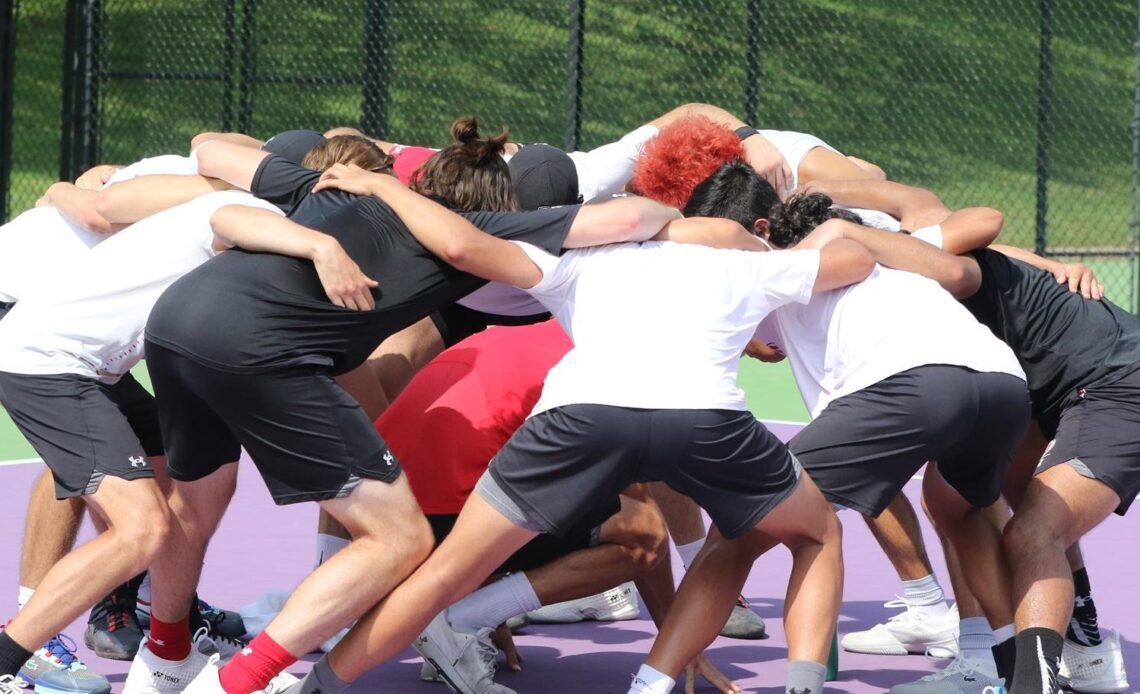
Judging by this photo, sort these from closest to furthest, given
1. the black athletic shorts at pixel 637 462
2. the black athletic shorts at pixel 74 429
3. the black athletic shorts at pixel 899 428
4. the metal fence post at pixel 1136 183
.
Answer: the black athletic shorts at pixel 637 462 < the black athletic shorts at pixel 899 428 < the black athletic shorts at pixel 74 429 < the metal fence post at pixel 1136 183

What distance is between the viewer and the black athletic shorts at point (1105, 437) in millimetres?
4227

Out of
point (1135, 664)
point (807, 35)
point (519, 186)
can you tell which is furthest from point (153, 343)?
Answer: point (807, 35)

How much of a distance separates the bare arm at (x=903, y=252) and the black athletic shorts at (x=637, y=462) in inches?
24.2

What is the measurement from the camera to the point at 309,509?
6.76 metres

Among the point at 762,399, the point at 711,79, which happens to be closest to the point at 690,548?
the point at 762,399

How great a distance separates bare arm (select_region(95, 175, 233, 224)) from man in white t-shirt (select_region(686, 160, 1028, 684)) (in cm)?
136

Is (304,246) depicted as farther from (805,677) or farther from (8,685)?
(805,677)

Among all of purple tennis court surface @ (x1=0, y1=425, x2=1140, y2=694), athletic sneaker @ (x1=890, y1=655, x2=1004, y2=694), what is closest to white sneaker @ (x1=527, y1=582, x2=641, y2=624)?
purple tennis court surface @ (x1=0, y1=425, x2=1140, y2=694)

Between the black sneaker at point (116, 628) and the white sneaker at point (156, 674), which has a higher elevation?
the white sneaker at point (156, 674)

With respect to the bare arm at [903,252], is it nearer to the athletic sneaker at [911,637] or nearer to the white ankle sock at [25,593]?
the athletic sneaker at [911,637]

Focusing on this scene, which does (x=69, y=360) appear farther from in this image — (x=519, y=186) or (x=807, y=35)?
(x=807, y=35)

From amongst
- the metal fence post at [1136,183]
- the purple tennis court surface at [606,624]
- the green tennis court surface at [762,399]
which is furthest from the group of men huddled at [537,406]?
the metal fence post at [1136,183]

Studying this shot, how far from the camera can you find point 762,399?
9508 millimetres

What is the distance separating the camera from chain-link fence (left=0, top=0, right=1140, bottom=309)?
16.9 meters
